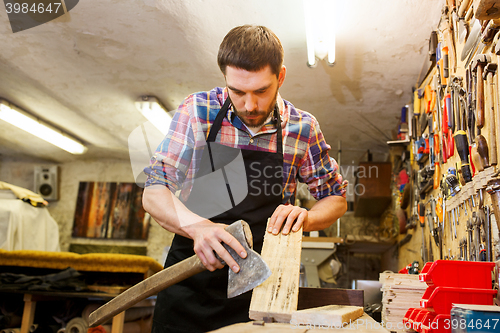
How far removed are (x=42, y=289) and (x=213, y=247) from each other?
2.95 m

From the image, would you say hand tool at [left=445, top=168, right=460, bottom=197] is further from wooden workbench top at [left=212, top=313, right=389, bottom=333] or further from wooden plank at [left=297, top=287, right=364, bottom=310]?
wooden workbench top at [left=212, top=313, right=389, bottom=333]

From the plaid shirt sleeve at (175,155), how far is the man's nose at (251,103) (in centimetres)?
27

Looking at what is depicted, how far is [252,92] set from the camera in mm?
1608

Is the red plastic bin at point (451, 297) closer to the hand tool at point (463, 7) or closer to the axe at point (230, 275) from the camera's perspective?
the axe at point (230, 275)

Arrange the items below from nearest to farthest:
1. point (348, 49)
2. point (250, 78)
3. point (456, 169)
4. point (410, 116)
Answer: point (250, 78), point (456, 169), point (348, 49), point (410, 116)

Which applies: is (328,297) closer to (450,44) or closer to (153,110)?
(450,44)

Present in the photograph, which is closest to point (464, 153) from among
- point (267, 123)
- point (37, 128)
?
point (267, 123)

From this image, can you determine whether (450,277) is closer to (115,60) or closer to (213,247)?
(213,247)

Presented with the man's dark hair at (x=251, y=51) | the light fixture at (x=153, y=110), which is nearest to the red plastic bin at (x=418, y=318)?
the man's dark hair at (x=251, y=51)

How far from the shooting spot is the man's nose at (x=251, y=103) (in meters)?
1.62

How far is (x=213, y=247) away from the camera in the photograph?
3.82 feet

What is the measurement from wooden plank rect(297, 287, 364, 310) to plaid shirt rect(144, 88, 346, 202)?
1.71 ft

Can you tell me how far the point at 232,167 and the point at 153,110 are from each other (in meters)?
3.83

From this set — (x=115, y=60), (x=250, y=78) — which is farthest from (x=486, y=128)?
(x=115, y=60)
